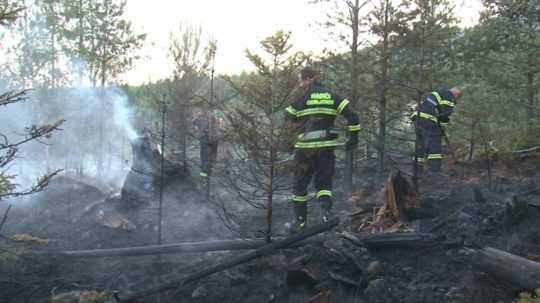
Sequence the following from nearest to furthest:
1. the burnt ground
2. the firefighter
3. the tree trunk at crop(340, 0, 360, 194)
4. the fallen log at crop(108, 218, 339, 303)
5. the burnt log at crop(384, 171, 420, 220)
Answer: the burnt ground, the fallen log at crop(108, 218, 339, 303), the burnt log at crop(384, 171, 420, 220), the firefighter, the tree trunk at crop(340, 0, 360, 194)

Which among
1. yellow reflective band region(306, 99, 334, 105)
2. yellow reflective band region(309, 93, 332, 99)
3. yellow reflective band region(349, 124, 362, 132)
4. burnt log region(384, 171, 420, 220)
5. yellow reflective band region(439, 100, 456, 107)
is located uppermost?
yellow reflective band region(439, 100, 456, 107)

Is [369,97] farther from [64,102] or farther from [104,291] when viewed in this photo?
[64,102]

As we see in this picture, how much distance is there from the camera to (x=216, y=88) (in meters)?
12.8

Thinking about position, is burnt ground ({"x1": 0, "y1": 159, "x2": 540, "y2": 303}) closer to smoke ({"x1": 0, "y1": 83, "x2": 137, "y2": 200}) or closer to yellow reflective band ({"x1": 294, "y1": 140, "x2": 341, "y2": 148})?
yellow reflective band ({"x1": 294, "y1": 140, "x2": 341, "y2": 148})

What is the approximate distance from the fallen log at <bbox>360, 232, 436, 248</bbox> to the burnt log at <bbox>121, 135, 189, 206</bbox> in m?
5.73

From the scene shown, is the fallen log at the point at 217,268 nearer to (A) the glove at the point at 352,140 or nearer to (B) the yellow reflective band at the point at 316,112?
(B) the yellow reflective band at the point at 316,112

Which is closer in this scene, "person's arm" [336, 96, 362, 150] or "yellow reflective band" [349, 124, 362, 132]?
"person's arm" [336, 96, 362, 150]

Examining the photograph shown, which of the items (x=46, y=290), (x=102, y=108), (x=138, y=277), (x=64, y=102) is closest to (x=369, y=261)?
(x=138, y=277)

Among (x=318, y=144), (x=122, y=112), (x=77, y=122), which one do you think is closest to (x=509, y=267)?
(x=318, y=144)

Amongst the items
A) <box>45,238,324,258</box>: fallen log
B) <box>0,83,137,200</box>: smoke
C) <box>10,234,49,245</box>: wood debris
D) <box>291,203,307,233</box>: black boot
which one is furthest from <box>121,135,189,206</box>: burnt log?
<box>0,83,137,200</box>: smoke

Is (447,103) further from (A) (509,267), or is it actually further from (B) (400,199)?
(A) (509,267)

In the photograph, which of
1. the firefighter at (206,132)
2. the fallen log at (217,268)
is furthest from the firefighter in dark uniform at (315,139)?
the firefighter at (206,132)

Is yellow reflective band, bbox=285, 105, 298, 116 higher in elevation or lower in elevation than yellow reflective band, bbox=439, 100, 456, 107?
lower

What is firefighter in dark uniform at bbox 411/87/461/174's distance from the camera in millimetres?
9930
